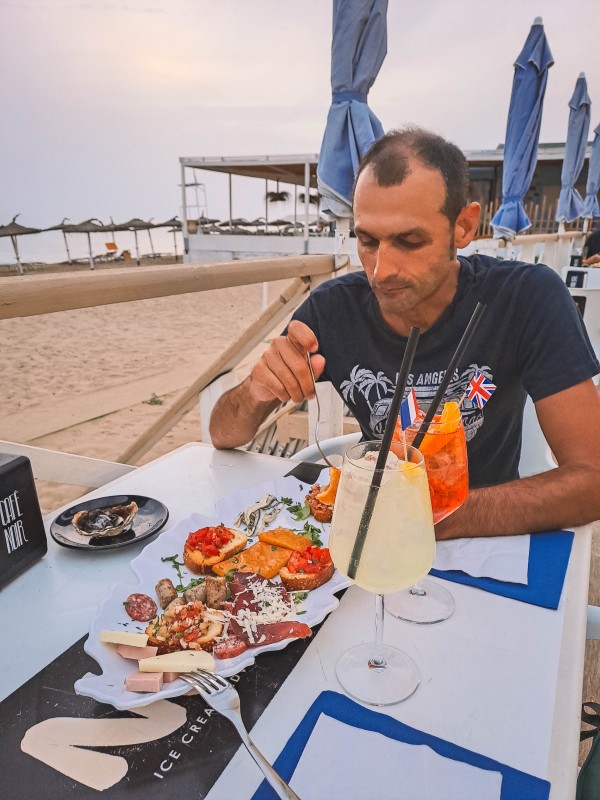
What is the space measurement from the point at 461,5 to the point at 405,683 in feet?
33.7

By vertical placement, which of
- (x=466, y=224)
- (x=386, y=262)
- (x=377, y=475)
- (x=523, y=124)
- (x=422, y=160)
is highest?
(x=523, y=124)

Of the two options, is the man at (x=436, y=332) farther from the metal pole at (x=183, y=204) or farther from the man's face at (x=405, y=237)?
the metal pole at (x=183, y=204)

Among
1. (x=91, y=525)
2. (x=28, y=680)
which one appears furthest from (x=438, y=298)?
(x=28, y=680)

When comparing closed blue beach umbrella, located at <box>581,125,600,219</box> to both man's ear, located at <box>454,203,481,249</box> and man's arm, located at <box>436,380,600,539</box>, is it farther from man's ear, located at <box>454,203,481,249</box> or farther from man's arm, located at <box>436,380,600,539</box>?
man's arm, located at <box>436,380,600,539</box>

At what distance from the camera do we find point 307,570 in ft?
3.29

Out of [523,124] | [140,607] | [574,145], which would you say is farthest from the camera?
[574,145]

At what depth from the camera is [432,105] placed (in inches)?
618

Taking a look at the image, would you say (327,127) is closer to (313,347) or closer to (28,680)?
(313,347)

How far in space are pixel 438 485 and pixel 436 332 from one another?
3.24 ft

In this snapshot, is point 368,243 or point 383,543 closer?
point 383,543

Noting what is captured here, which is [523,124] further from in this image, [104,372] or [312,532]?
[104,372]

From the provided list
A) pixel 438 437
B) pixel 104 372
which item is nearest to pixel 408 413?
pixel 438 437

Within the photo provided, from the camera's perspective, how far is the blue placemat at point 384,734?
0.59m

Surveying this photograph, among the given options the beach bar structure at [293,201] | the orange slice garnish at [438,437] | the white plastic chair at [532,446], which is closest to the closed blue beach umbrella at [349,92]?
the white plastic chair at [532,446]
